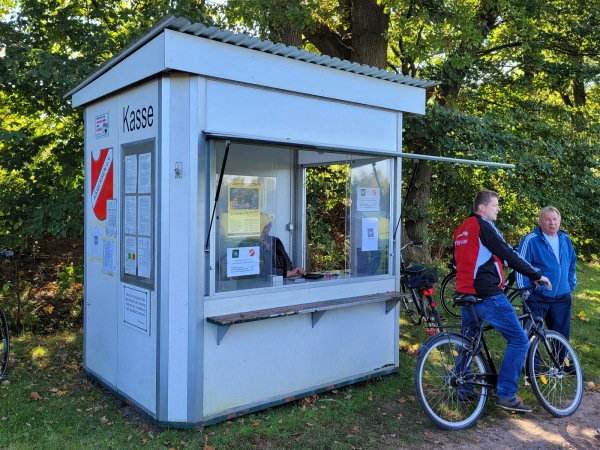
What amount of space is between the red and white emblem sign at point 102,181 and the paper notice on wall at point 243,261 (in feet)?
3.93

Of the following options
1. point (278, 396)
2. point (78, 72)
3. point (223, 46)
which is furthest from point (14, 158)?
point (278, 396)

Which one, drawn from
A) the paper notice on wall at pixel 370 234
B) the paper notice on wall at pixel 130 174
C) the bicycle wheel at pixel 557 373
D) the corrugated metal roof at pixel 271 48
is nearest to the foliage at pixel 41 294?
the paper notice on wall at pixel 130 174

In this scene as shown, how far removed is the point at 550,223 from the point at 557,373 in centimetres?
127

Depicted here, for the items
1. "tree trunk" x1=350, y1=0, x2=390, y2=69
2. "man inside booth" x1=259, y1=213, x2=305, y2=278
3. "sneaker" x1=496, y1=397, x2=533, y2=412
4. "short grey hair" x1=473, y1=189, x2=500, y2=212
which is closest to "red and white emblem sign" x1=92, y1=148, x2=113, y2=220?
"man inside booth" x1=259, y1=213, x2=305, y2=278

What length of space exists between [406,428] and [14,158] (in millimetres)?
5970

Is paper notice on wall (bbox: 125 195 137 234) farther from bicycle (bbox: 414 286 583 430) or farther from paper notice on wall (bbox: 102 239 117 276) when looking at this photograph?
bicycle (bbox: 414 286 583 430)

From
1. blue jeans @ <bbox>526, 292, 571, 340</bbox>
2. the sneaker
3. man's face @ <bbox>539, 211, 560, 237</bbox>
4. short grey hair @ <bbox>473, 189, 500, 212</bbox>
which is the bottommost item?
the sneaker

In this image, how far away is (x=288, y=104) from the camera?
436cm

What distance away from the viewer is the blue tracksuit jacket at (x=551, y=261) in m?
4.79

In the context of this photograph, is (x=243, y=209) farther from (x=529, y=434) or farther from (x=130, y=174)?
(x=529, y=434)

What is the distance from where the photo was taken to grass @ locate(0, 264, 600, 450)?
3744 millimetres

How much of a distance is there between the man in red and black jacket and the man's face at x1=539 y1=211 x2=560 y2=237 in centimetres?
79

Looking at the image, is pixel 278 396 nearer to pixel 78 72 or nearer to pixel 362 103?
pixel 362 103

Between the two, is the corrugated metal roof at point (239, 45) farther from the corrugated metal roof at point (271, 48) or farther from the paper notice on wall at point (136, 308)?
the paper notice on wall at point (136, 308)
